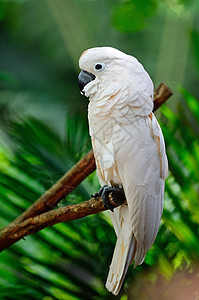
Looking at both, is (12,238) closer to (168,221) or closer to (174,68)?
(168,221)

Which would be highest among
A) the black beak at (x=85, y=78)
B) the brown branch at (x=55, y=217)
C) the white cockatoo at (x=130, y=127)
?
the black beak at (x=85, y=78)

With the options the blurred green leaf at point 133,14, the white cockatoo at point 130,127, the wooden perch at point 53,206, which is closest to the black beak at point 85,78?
the white cockatoo at point 130,127

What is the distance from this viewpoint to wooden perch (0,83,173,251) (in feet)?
2.38

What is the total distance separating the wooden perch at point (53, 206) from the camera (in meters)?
0.73

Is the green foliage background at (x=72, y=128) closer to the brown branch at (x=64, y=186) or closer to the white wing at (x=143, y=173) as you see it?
the brown branch at (x=64, y=186)

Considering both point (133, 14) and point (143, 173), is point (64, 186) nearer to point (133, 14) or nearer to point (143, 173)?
point (143, 173)

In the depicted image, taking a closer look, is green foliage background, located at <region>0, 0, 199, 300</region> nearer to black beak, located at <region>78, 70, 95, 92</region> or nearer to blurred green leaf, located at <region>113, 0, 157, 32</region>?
blurred green leaf, located at <region>113, 0, 157, 32</region>

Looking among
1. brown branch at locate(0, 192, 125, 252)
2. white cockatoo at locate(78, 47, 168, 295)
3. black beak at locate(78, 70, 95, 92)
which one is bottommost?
brown branch at locate(0, 192, 125, 252)

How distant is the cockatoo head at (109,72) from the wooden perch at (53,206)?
0.14m

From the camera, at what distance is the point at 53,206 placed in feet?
2.66

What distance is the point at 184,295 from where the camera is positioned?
0.77m

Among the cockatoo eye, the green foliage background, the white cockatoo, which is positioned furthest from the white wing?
the green foliage background

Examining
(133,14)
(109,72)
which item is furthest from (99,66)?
(133,14)

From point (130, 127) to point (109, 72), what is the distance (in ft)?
0.33
